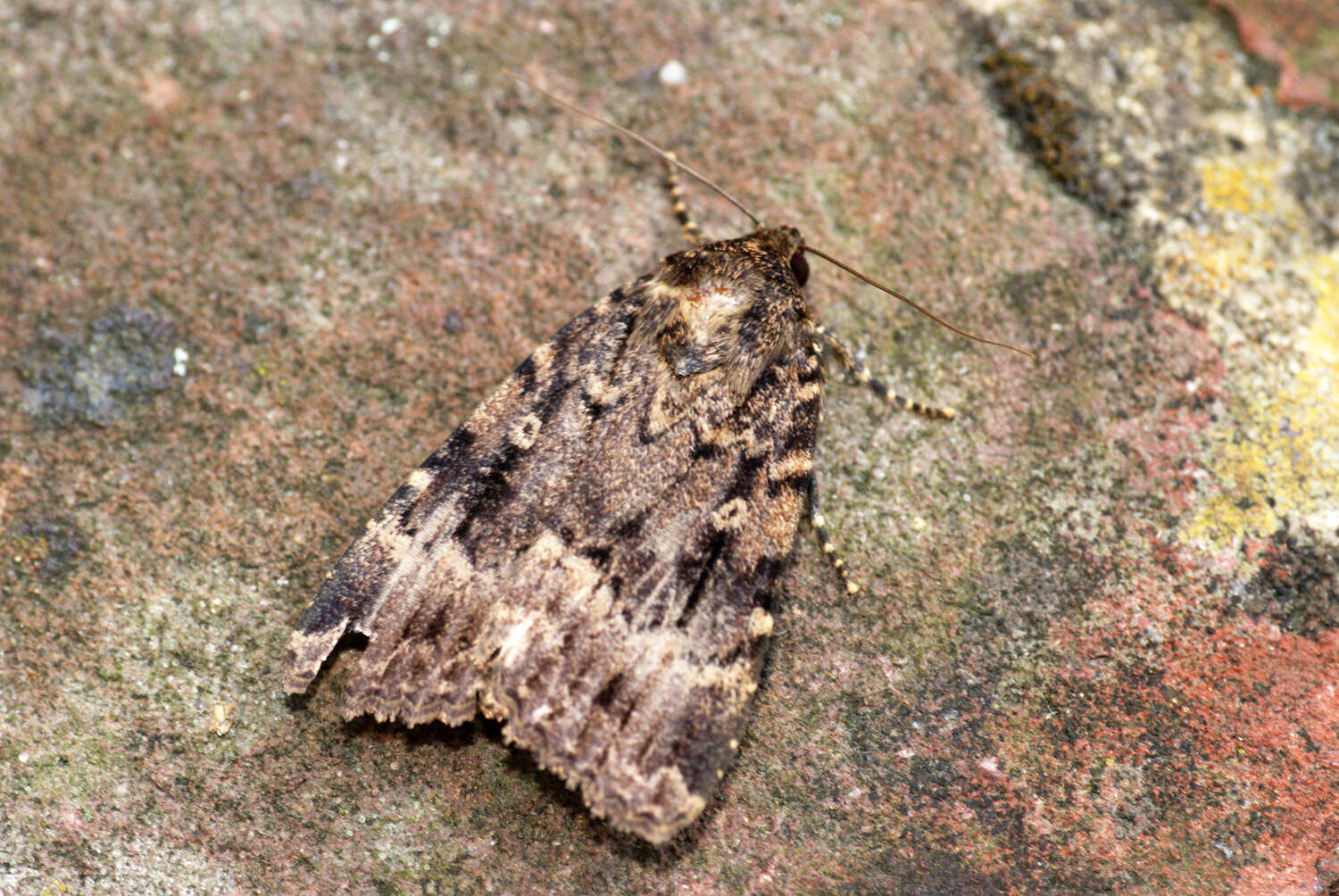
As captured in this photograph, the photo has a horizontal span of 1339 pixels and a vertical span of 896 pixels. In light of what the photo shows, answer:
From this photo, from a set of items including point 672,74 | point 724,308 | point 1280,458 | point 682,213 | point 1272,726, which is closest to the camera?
point 1272,726

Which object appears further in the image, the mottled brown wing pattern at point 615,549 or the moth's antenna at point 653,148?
the moth's antenna at point 653,148

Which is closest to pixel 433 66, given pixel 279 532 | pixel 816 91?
pixel 816 91

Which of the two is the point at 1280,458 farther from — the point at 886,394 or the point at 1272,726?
the point at 886,394

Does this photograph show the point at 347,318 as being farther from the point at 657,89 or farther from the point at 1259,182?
the point at 1259,182

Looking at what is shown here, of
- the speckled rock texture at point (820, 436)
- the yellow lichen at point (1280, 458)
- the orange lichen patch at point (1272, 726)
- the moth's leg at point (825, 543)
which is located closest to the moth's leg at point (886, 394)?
the speckled rock texture at point (820, 436)

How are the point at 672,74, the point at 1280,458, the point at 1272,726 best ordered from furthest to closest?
the point at 672,74, the point at 1280,458, the point at 1272,726

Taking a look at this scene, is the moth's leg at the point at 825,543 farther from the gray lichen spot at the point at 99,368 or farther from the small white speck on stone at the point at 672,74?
the gray lichen spot at the point at 99,368

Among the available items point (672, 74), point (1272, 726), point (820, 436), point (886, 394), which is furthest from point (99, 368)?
point (1272, 726)
